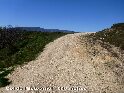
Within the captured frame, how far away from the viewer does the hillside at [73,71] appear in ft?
90.4

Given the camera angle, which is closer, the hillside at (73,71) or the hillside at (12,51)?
the hillside at (73,71)

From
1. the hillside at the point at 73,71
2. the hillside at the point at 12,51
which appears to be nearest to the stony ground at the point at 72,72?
the hillside at the point at 73,71

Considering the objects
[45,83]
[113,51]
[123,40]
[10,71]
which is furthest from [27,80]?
[123,40]

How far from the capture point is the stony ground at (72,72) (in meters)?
27.5

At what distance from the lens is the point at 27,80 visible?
96.3ft

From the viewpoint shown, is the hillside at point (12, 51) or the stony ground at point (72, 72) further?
the hillside at point (12, 51)

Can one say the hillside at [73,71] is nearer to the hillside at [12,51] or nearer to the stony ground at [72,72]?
the stony ground at [72,72]

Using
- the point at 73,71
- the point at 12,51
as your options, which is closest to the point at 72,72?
the point at 73,71

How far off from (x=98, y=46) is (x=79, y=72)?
35.9 ft

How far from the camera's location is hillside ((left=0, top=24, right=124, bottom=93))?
27547mm

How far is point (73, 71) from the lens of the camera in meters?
31.5

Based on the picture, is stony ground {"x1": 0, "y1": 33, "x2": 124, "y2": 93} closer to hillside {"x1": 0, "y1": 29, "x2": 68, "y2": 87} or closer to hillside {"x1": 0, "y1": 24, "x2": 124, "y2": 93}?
hillside {"x1": 0, "y1": 24, "x2": 124, "y2": 93}

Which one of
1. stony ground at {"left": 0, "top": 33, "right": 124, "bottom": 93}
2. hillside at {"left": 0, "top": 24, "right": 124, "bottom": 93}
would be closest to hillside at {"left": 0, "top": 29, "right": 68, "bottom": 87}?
hillside at {"left": 0, "top": 24, "right": 124, "bottom": 93}

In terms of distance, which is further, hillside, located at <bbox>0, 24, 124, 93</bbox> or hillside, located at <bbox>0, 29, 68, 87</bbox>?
hillside, located at <bbox>0, 29, 68, 87</bbox>
